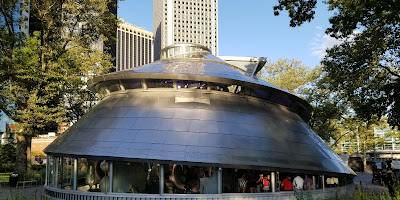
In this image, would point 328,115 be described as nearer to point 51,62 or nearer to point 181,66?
point 181,66

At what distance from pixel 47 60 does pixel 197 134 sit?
23.3m

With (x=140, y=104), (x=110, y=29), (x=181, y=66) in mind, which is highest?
(x=110, y=29)

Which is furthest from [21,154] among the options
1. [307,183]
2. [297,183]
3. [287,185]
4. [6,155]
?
[307,183]

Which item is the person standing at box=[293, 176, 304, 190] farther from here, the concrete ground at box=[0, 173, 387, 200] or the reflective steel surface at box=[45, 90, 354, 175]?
the concrete ground at box=[0, 173, 387, 200]

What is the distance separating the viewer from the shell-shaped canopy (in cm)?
1371

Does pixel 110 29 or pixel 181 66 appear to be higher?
pixel 110 29

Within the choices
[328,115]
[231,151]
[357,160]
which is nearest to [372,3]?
[231,151]

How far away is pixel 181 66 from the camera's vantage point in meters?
20.3

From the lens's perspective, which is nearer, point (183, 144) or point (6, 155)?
point (183, 144)

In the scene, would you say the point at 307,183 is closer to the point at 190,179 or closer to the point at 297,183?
the point at 297,183

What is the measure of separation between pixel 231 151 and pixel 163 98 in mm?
4931

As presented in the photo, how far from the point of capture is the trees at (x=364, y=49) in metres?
15.6

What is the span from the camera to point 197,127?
49.3 ft

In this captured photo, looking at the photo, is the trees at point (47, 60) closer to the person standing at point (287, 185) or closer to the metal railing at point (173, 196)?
Result: the metal railing at point (173, 196)
